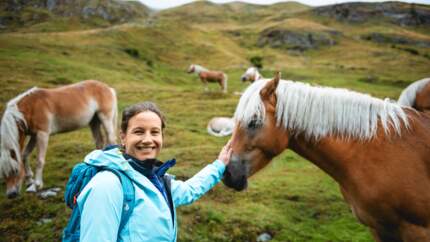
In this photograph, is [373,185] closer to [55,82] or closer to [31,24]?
[55,82]

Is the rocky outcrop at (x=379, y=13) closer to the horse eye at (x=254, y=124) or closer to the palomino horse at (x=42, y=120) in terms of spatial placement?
the palomino horse at (x=42, y=120)

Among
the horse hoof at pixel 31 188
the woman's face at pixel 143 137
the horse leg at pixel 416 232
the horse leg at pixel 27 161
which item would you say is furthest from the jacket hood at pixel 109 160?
the horse leg at pixel 27 161

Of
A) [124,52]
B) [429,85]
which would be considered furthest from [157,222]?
[124,52]

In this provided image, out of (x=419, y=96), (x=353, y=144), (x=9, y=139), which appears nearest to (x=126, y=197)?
(x=353, y=144)

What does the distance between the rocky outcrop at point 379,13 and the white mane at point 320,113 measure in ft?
368

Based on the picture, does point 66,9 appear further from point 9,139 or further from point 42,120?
point 9,139

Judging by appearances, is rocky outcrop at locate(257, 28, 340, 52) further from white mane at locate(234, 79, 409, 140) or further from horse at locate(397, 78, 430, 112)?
white mane at locate(234, 79, 409, 140)

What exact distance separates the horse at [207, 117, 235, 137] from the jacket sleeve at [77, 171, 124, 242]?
10493mm

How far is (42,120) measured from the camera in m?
7.53

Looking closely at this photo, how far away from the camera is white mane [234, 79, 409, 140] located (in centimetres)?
318

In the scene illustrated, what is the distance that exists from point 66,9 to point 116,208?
121 meters

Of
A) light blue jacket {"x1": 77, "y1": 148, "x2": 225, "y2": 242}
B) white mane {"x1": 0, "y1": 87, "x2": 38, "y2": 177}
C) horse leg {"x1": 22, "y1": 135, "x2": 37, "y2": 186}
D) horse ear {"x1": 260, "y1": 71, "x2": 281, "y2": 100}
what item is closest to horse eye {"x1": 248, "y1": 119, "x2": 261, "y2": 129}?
horse ear {"x1": 260, "y1": 71, "x2": 281, "y2": 100}

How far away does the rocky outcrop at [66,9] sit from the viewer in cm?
9369

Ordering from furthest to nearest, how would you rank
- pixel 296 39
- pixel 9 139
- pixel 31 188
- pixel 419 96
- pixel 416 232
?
pixel 296 39 → pixel 419 96 → pixel 31 188 → pixel 9 139 → pixel 416 232
